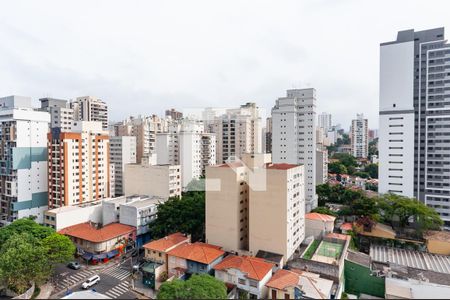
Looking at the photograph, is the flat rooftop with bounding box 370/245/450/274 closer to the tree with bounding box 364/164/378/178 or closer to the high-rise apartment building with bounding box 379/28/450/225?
the high-rise apartment building with bounding box 379/28/450/225

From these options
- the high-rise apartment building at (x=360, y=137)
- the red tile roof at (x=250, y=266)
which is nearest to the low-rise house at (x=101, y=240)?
the red tile roof at (x=250, y=266)

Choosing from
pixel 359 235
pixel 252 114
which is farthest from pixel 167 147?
pixel 359 235

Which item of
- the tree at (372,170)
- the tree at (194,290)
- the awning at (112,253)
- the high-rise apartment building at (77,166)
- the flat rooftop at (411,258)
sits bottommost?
the flat rooftop at (411,258)

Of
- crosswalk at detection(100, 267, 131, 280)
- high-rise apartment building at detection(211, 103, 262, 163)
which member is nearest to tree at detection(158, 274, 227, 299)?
crosswalk at detection(100, 267, 131, 280)

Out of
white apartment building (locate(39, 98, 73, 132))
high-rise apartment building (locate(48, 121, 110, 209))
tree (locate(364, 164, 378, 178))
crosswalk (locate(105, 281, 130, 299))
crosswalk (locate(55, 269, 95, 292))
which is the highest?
white apartment building (locate(39, 98, 73, 132))

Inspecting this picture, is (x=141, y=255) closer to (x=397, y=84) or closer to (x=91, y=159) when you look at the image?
(x=91, y=159)

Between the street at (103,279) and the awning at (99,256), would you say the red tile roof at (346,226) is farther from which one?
the awning at (99,256)

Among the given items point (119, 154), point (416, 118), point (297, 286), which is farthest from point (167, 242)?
point (416, 118)

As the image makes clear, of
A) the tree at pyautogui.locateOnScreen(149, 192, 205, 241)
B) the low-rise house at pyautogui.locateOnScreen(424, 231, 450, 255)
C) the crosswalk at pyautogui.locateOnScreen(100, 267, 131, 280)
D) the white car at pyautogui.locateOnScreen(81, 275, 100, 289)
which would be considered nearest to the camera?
the white car at pyautogui.locateOnScreen(81, 275, 100, 289)
